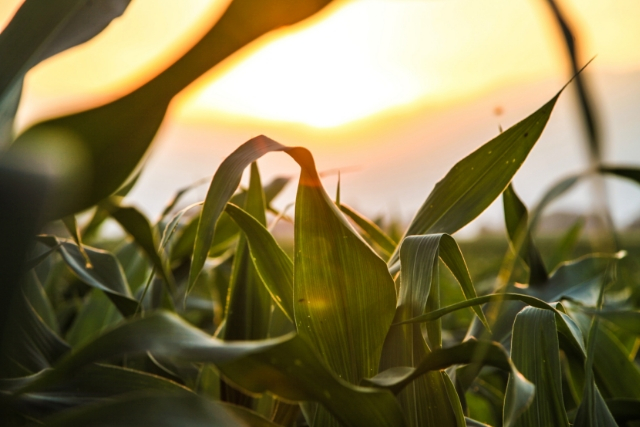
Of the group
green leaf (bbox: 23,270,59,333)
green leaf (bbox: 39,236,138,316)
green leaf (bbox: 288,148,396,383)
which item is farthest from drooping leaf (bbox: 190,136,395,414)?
green leaf (bbox: 23,270,59,333)

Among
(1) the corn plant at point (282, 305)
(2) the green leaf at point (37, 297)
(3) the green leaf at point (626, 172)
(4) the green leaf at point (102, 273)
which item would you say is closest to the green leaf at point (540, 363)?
(1) the corn plant at point (282, 305)

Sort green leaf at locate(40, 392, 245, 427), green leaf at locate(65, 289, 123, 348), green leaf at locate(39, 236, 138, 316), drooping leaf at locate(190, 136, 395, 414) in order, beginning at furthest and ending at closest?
green leaf at locate(65, 289, 123, 348)
green leaf at locate(39, 236, 138, 316)
drooping leaf at locate(190, 136, 395, 414)
green leaf at locate(40, 392, 245, 427)

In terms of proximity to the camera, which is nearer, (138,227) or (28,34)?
(28,34)

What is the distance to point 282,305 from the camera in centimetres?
28

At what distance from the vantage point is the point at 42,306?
42cm

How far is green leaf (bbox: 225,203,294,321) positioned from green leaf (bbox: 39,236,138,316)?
100 millimetres

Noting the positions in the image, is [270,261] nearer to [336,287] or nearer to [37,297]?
[336,287]

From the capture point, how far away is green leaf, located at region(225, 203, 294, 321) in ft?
0.87

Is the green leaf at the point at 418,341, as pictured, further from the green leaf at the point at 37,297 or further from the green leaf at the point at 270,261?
the green leaf at the point at 37,297

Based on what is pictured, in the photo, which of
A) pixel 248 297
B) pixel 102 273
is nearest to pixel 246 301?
pixel 248 297

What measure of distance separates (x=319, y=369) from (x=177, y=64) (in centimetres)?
11

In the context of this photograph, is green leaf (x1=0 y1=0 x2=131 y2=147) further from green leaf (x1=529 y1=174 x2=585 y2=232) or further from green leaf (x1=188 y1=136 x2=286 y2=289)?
green leaf (x1=529 y1=174 x2=585 y2=232)

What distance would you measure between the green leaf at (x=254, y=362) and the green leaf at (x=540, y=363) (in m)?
0.08

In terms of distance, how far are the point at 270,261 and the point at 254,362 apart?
9 cm
